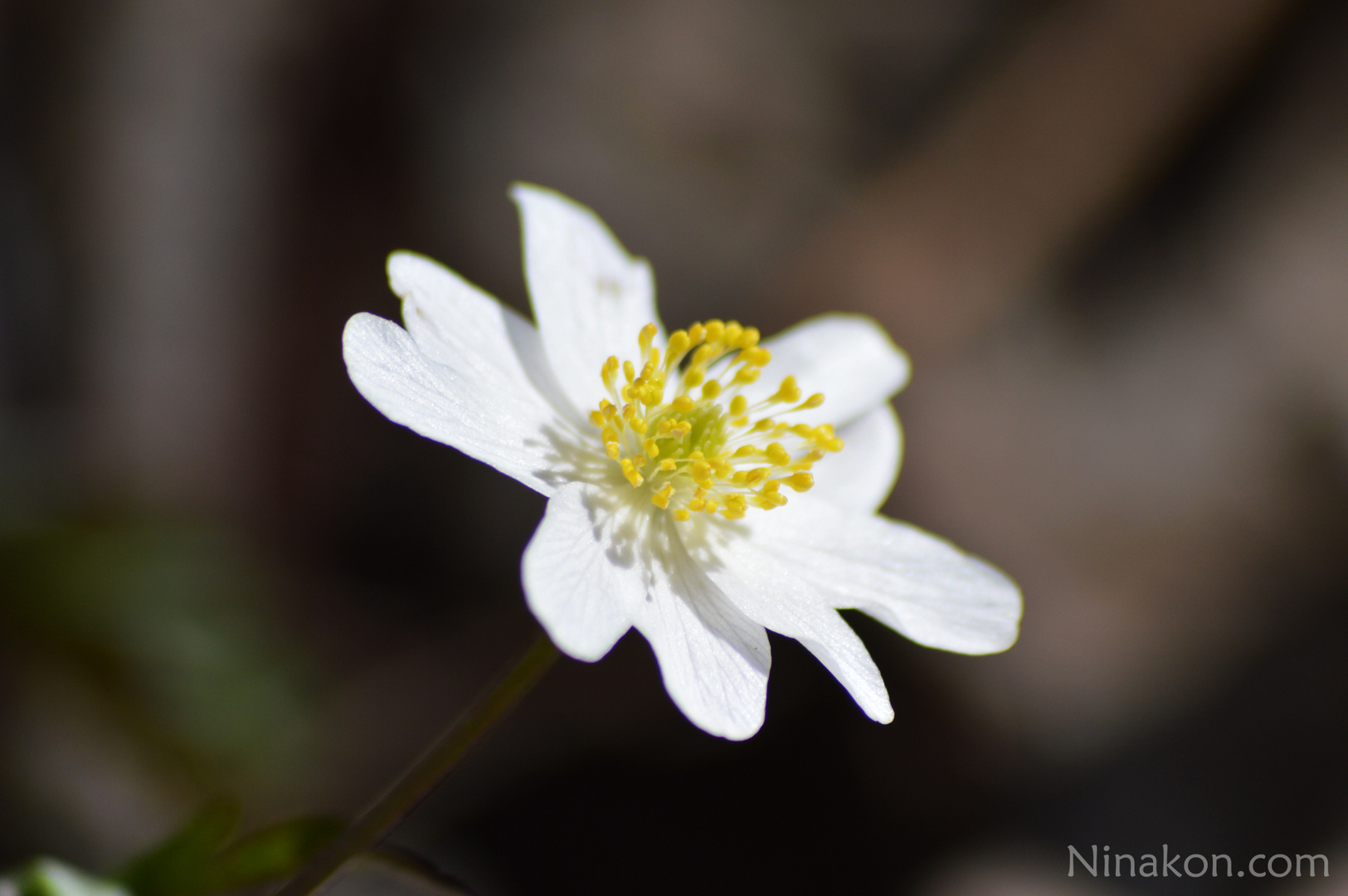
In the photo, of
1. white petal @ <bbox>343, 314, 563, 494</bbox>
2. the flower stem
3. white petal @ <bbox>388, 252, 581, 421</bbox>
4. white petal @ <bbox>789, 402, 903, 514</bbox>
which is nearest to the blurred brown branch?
white petal @ <bbox>789, 402, 903, 514</bbox>

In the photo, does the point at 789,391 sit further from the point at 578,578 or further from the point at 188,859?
the point at 188,859

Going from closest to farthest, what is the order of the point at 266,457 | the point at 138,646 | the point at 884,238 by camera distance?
the point at 138,646, the point at 266,457, the point at 884,238

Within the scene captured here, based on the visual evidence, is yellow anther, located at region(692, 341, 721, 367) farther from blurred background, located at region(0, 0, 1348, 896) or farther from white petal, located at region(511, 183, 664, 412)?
blurred background, located at region(0, 0, 1348, 896)

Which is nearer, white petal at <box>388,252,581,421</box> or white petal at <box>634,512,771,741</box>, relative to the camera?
white petal at <box>634,512,771,741</box>

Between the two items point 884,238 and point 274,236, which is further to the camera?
point 884,238

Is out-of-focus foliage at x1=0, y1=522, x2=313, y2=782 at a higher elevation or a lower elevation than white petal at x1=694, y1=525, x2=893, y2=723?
lower

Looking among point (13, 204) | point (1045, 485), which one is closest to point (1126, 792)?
point (1045, 485)

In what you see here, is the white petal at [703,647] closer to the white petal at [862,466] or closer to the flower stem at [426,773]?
the flower stem at [426,773]

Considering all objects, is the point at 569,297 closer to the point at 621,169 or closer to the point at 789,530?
the point at 789,530
